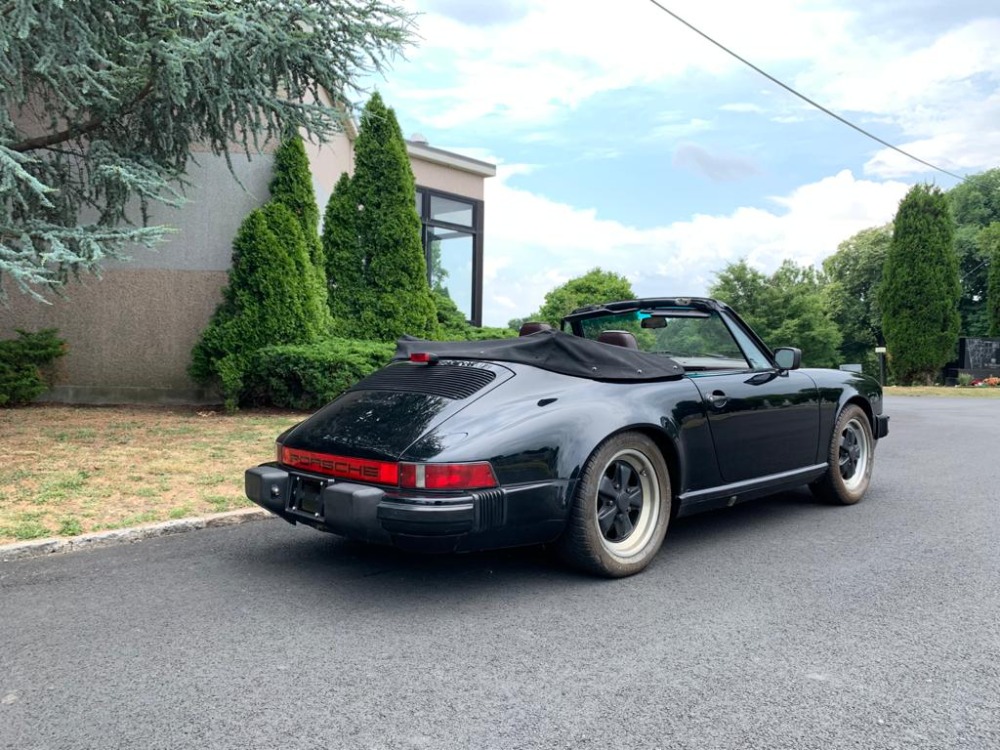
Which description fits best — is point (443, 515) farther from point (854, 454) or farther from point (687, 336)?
point (854, 454)

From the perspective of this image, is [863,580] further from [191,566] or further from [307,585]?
[191,566]

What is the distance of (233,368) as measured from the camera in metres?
10.2

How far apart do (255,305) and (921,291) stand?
27017 mm

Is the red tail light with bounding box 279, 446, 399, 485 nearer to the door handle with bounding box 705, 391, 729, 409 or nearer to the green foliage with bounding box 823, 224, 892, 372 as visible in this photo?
the door handle with bounding box 705, 391, 729, 409

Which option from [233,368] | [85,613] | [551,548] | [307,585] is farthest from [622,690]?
[233,368]

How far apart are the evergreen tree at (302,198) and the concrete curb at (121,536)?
5860 mm

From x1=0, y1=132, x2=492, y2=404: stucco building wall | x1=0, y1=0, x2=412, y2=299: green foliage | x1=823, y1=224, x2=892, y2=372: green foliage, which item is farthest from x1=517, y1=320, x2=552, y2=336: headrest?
x1=823, y1=224, x2=892, y2=372: green foliage

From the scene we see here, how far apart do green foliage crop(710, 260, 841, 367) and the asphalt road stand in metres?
39.8

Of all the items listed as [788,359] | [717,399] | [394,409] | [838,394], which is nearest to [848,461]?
[838,394]

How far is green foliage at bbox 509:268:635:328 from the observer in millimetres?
24656

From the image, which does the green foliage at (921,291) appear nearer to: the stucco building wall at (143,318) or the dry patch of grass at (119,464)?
the stucco building wall at (143,318)

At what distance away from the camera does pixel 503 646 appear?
10.2ft

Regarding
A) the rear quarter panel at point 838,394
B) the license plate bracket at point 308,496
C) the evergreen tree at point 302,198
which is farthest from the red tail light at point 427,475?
the evergreen tree at point 302,198

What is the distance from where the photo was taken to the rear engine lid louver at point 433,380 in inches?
154
